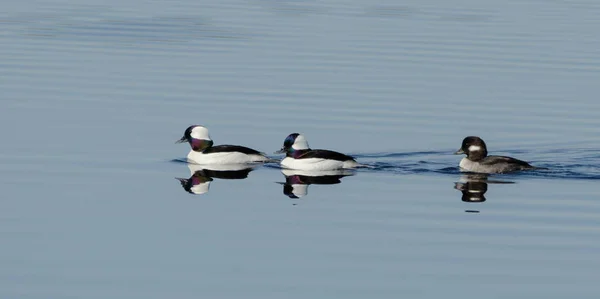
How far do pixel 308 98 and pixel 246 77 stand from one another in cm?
325

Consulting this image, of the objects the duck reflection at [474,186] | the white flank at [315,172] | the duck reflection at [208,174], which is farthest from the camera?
the white flank at [315,172]

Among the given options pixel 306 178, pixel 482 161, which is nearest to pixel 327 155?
pixel 306 178

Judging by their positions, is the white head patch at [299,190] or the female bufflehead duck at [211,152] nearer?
the white head patch at [299,190]

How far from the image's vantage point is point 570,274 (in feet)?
46.6

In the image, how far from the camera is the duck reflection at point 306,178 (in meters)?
20.0

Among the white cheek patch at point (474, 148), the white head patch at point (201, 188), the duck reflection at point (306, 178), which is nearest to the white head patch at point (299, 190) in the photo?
the duck reflection at point (306, 178)

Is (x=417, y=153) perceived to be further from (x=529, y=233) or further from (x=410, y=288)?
(x=410, y=288)

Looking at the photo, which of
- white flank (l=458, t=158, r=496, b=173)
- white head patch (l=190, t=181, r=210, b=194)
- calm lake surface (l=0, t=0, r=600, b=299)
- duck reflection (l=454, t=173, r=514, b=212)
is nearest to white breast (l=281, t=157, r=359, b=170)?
calm lake surface (l=0, t=0, r=600, b=299)

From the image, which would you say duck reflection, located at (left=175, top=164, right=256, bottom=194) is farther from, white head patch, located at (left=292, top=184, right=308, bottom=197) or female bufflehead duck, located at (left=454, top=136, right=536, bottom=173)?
female bufflehead duck, located at (left=454, top=136, right=536, bottom=173)

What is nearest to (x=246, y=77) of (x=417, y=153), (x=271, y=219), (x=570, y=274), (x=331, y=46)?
(x=331, y=46)

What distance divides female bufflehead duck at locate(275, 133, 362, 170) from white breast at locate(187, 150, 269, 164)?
15.3 inches

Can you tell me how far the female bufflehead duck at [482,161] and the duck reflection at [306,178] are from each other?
1.95 meters

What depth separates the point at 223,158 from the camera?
73.2ft

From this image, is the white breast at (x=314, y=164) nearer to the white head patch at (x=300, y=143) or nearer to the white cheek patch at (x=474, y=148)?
the white head patch at (x=300, y=143)
